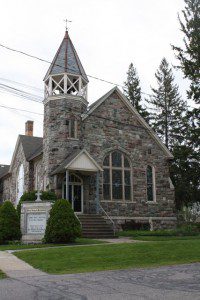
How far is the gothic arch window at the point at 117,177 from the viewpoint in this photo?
27.5 m

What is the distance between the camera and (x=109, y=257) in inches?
495

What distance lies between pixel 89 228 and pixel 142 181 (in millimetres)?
6610

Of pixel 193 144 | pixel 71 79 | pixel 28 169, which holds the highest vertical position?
pixel 71 79

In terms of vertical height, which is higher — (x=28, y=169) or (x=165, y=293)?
(x=28, y=169)

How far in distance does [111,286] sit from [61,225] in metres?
10.8

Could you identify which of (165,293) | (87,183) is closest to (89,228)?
(87,183)

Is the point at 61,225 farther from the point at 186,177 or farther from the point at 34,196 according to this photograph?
the point at 186,177

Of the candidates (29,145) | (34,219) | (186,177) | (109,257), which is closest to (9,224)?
(34,219)

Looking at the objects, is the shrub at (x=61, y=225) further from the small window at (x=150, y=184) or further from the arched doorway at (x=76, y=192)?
the small window at (x=150, y=184)

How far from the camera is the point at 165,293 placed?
7.07 m

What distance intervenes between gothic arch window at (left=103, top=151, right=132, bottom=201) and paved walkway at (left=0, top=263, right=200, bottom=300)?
17.2 meters

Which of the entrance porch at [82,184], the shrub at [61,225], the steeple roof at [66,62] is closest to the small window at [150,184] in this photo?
the entrance porch at [82,184]

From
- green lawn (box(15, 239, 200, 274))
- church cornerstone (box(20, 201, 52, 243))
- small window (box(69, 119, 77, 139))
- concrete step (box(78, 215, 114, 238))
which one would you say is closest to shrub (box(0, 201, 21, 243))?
church cornerstone (box(20, 201, 52, 243))

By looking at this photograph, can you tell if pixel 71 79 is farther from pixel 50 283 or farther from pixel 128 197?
pixel 50 283
